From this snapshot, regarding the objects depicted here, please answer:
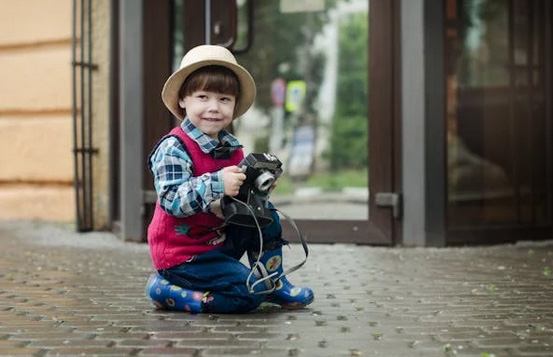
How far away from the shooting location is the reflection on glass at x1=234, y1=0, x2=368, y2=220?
8.43 m

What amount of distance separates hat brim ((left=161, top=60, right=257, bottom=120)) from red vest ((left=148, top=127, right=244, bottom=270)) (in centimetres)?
18

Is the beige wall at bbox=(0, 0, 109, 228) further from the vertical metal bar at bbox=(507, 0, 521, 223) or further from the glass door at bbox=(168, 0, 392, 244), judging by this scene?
the vertical metal bar at bbox=(507, 0, 521, 223)

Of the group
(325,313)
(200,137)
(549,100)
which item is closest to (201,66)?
(200,137)

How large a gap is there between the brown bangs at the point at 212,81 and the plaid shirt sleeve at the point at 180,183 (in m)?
0.25

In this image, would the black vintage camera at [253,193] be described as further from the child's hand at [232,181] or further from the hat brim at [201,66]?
the hat brim at [201,66]

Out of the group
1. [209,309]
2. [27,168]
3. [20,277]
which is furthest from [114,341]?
[27,168]

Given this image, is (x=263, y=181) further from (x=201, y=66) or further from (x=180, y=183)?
(x=201, y=66)

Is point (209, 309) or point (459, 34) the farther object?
point (459, 34)

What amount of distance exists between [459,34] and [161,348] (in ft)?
15.3

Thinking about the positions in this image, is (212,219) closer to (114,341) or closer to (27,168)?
(114,341)

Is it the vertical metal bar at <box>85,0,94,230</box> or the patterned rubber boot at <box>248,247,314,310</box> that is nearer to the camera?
the patterned rubber boot at <box>248,247,314,310</box>

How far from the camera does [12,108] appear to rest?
938 centimetres

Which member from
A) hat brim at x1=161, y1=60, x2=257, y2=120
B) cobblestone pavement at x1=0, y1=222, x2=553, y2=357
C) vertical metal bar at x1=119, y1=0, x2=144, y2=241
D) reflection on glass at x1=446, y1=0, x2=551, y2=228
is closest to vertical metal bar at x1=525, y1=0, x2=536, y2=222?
reflection on glass at x1=446, y1=0, x2=551, y2=228

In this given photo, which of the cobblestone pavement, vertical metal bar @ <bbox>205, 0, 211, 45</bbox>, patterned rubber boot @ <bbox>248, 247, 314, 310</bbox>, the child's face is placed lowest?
the cobblestone pavement
